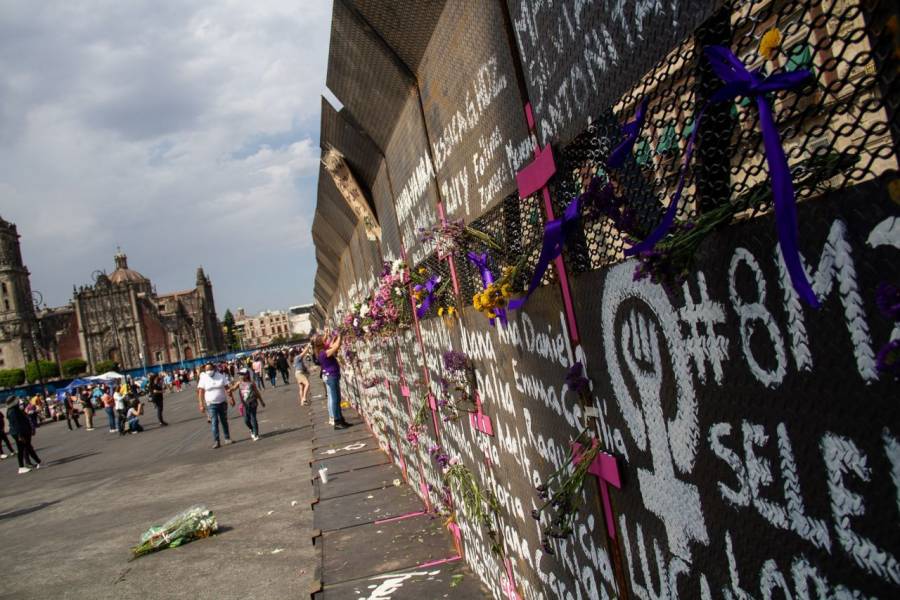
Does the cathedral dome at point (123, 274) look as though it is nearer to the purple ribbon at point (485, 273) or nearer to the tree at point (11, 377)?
the tree at point (11, 377)

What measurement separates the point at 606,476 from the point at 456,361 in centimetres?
186

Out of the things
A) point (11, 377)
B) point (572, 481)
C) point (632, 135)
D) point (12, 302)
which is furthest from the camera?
point (12, 302)

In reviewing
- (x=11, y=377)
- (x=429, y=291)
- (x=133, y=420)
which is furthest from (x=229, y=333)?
(x=429, y=291)

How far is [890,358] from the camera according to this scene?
0.88 metres

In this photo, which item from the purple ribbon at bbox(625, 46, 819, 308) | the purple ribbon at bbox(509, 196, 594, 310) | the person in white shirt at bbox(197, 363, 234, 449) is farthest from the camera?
the person in white shirt at bbox(197, 363, 234, 449)

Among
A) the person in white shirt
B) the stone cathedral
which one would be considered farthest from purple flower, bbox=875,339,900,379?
the stone cathedral

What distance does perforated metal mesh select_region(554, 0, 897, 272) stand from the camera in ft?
3.22

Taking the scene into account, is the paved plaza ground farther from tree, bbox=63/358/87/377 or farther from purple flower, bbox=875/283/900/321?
tree, bbox=63/358/87/377

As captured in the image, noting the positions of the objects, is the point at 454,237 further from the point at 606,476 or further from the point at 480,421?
the point at 606,476

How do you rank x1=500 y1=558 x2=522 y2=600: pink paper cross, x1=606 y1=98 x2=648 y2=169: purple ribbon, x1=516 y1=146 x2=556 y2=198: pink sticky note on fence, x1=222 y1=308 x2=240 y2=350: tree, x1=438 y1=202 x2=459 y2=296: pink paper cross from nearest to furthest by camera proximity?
x1=606 y1=98 x2=648 y2=169: purple ribbon → x1=516 y1=146 x2=556 y2=198: pink sticky note on fence → x1=500 y1=558 x2=522 y2=600: pink paper cross → x1=438 y1=202 x2=459 y2=296: pink paper cross → x1=222 y1=308 x2=240 y2=350: tree

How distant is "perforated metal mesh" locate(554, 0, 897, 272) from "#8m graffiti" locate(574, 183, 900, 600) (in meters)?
0.07

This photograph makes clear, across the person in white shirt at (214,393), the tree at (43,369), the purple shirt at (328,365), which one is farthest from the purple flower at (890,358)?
the tree at (43,369)

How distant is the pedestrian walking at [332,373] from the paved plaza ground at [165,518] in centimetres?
91

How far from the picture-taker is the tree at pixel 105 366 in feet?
338
